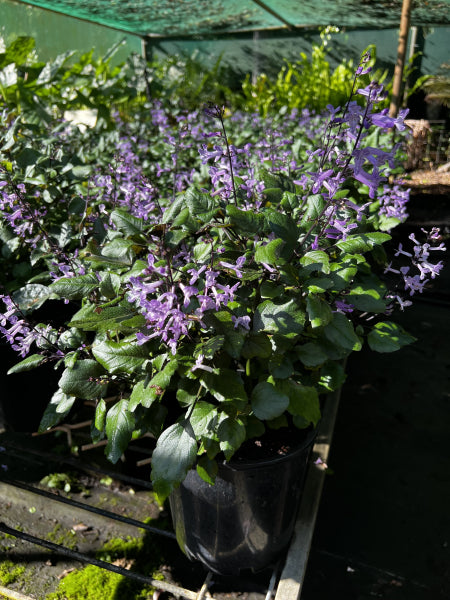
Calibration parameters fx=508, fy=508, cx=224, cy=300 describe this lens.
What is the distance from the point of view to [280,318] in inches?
46.8

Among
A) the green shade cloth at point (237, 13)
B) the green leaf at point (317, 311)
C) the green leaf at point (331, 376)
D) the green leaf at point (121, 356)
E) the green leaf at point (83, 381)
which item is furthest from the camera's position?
the green shade cloth at point (237, 13)

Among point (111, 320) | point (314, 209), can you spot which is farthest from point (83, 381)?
point (314, 209)

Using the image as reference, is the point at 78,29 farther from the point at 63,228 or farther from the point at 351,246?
the point at 351,246

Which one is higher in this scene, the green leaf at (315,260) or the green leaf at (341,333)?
the green leaf at (315,260)

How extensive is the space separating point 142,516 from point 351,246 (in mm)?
1468

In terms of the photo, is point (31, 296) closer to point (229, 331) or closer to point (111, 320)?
point (111, 320)

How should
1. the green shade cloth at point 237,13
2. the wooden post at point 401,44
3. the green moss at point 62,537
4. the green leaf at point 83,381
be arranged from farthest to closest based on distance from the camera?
the green shade cloth at point 237,13 < the wooden post at point 401,44 < the green moss at point 62,537 < the green leaf at point 83,381

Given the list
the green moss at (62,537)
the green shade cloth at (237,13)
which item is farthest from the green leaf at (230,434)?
the green shade cloth at (237,13)

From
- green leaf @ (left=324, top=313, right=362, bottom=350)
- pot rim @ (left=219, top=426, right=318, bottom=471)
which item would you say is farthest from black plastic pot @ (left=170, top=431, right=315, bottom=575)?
green leaf @ (left=324, top=313, right=362, bottom=350)

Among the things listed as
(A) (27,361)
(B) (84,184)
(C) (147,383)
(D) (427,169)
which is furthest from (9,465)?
(D) (427,169)

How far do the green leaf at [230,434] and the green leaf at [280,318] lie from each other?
0.77ft

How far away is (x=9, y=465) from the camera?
2326 mm

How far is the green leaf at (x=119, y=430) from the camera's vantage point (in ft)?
4.08

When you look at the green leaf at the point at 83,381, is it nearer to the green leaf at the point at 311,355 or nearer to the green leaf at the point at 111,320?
the green leaf at the point at 111,320
